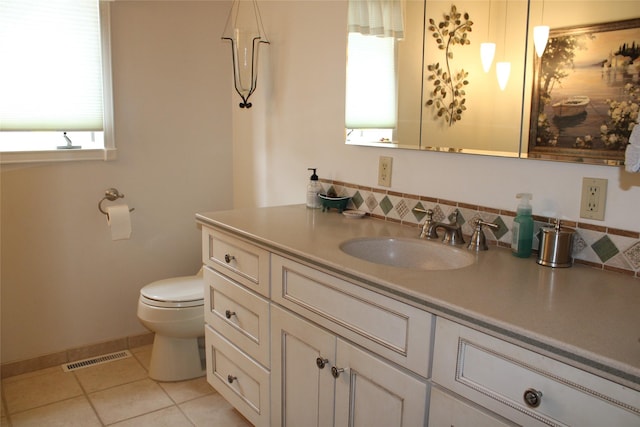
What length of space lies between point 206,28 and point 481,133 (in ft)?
6.38

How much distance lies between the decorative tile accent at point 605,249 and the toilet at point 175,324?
1.79 metres

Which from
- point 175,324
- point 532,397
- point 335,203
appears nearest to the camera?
point 532,397

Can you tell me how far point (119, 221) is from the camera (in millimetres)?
2939

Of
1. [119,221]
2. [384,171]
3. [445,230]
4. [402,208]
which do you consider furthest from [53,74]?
[445,230]

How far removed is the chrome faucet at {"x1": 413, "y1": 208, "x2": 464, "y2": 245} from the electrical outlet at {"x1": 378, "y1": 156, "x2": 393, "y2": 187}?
0.86 feet

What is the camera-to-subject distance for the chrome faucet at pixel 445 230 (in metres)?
1.90

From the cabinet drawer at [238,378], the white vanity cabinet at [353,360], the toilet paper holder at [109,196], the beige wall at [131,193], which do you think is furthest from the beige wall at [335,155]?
the cabinet drawer at [238,378]

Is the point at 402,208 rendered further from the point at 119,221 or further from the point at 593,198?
the point at 119,221

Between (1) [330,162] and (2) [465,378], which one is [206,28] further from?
(2) [465,378]

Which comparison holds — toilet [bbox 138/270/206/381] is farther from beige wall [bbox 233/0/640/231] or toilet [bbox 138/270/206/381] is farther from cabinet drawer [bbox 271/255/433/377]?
cabinet drawer [bbox 271/255/433/377]

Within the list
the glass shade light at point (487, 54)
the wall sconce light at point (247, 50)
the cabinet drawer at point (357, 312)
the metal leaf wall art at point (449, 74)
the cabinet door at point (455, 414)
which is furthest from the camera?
the wall sconce light at point (247, 50)

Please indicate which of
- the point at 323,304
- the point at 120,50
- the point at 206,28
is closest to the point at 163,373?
the point at 323,304

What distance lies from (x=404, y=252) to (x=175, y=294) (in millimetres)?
1277

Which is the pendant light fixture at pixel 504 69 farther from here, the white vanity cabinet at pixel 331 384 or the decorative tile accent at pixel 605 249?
the white vanity cabinet at pixel 331 384
